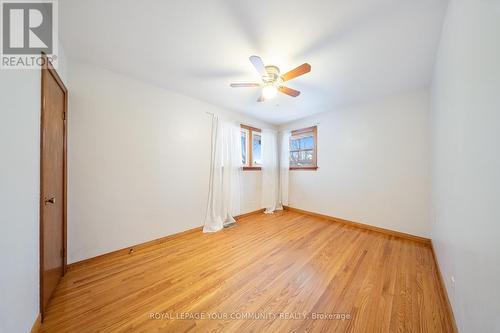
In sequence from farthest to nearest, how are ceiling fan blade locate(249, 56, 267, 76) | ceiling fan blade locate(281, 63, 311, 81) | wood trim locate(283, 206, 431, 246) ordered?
wood trim locate(283, 206, 431, 246)
ceiling fan blade locate(281, 63, 311, 81)
ceiling fan blade locate(249, 56, 267, 76)

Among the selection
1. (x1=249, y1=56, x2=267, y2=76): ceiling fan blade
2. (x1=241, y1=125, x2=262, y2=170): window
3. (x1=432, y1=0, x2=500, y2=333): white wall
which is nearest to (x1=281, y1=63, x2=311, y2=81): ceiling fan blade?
(x1=249, y1=56, x2=267, y2=76): ceiling fan blade

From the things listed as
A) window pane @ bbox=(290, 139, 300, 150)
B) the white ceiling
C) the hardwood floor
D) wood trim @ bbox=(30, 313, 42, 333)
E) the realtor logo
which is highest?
the white ceiling

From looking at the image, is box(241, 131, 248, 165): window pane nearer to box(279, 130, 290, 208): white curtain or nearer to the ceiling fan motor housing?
box(279, 130, 290, 208): white curtain

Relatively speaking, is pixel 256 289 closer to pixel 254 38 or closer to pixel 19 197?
pixel 19 197

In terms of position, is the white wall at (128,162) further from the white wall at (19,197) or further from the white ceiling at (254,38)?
the white wall at (19,197)

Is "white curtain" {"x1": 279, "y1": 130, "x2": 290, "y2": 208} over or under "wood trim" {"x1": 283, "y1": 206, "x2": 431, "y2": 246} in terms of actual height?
over

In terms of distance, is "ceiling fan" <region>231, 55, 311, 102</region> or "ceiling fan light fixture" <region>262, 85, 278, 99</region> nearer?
"ceiling fan" <region>231, 55, 311, 102</region>

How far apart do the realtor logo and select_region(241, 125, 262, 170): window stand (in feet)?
9.07

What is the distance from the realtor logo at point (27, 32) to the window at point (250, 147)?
2764 mm

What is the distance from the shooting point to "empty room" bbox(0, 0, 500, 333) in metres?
0.94

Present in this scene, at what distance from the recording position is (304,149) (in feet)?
13.0

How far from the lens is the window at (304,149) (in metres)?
3.74

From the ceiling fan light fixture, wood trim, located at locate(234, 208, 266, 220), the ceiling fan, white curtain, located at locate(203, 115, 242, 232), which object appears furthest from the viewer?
wood trim, located at locate(234, 208, 266, 220)

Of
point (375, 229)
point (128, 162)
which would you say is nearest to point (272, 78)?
point (128, 162)
